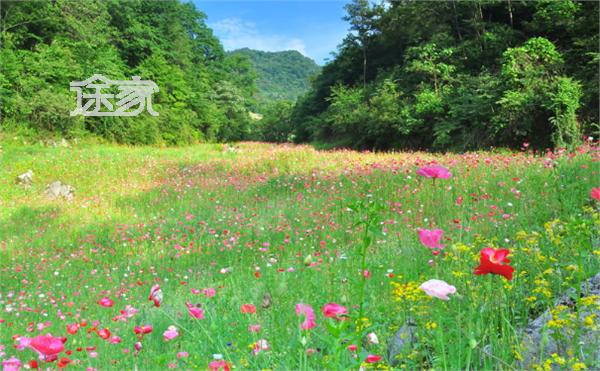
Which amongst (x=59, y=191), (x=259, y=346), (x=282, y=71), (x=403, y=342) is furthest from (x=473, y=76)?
(x=282, y=71)

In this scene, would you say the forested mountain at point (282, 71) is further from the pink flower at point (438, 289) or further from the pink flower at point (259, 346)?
the pink flower at point (438, 289)

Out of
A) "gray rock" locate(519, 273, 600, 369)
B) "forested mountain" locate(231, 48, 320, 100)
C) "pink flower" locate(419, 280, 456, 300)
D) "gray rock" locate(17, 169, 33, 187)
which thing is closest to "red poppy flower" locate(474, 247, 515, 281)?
"pink flower" locate(419, 280, 456, 300)

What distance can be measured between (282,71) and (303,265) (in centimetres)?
8760

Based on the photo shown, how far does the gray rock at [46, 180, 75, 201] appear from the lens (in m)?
9.98

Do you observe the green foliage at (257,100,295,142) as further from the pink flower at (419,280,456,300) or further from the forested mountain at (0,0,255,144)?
the pink flower at (419,280,456,300)

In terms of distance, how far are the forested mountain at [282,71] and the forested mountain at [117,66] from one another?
3936cm

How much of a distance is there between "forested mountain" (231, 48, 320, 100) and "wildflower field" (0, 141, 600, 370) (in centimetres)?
7514

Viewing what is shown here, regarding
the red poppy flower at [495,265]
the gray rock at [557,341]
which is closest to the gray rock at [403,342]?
the gray rock at [557,341]

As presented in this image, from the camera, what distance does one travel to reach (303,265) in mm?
3939

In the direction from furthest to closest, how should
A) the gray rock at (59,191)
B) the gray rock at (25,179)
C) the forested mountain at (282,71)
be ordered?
the forested mountain at (282,71) < the gray rock at (25,179) < the gray rock at (59,191)

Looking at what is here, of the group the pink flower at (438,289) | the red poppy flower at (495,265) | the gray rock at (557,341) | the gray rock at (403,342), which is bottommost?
the gray rock at (403,342)

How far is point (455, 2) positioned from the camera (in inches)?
784

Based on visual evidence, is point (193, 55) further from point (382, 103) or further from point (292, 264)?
point (292, 264)

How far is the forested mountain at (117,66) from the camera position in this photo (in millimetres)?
21047
